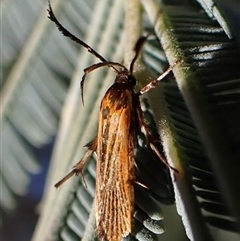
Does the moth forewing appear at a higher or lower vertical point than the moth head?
lower

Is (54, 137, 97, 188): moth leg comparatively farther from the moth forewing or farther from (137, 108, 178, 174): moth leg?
(137, 108, 178, 174): moth leg

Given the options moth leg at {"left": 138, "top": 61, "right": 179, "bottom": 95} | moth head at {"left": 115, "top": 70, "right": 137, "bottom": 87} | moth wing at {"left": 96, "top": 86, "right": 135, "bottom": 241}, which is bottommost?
moth wing at {"left": 96, "top": 86, "right": 135, "bottom": 241}

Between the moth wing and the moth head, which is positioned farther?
the moth head

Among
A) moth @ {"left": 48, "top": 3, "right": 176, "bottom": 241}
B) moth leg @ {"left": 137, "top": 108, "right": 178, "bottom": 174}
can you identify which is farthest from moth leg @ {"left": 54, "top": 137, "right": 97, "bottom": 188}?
moth leg @ {"left": 137, "top": 108, "right": 178, "bottom": 174}

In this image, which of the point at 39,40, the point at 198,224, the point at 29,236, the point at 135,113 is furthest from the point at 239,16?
the point at 29,236

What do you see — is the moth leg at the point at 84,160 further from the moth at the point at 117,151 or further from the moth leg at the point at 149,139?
the moth leg at the point at 149,139

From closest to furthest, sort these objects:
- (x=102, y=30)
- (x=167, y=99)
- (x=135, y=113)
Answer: (x=167, y=99), (x=135, y=113), (x=102, y=30)

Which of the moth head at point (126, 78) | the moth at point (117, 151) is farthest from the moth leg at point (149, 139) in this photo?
the moth head at point (126, 78)

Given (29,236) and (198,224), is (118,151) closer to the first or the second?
(198,224)
